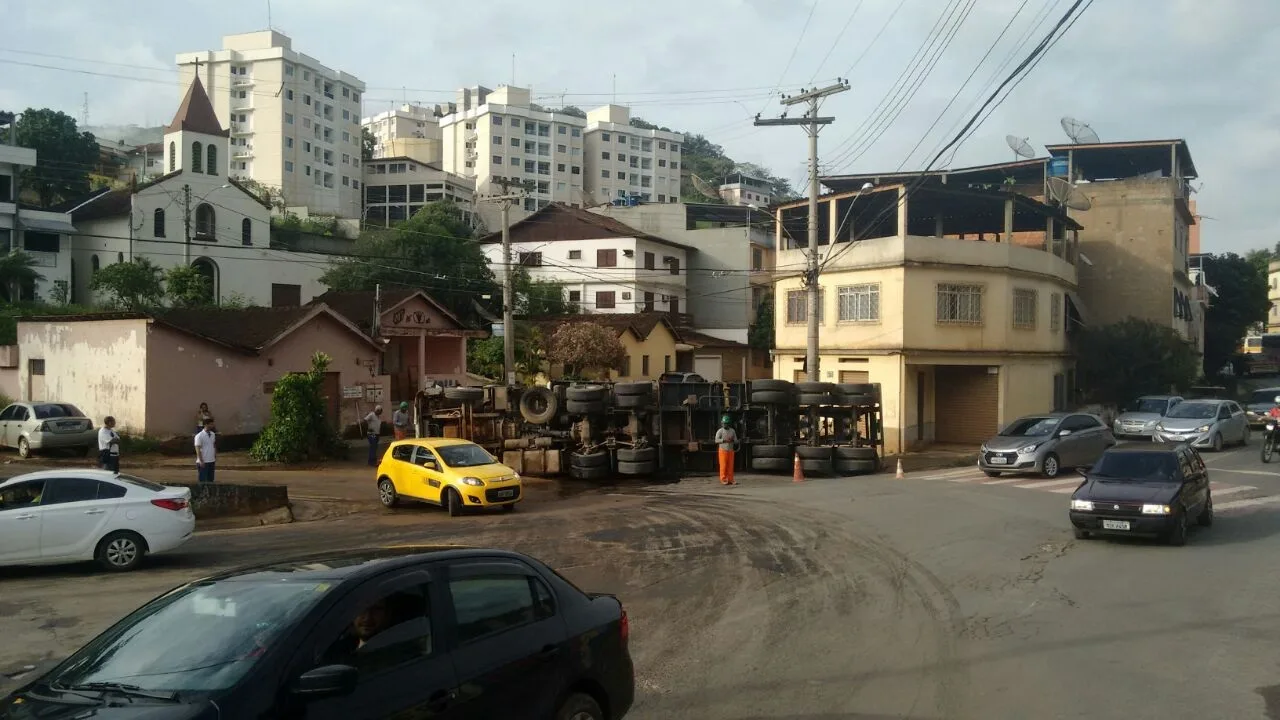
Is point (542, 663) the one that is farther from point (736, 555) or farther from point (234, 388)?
point (234, 388)

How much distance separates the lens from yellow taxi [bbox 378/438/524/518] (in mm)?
19250

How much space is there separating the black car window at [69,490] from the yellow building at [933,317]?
23.1 m

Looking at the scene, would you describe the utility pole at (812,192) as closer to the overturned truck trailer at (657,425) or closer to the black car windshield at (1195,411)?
the overturned truck trailer at (657,425)

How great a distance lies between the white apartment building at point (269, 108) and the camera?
8769cm

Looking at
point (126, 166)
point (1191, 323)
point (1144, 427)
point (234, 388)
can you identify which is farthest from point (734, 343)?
point (126, 166)

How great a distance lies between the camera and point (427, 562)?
509 cm

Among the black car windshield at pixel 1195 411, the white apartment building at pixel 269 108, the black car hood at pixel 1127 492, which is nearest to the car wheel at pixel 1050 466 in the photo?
the black car windshield at pixel 1195 411

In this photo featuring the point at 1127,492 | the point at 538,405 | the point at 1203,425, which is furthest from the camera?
the point at 1203,425

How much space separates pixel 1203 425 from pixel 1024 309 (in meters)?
8.16

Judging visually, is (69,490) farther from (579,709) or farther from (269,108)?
(269,108)

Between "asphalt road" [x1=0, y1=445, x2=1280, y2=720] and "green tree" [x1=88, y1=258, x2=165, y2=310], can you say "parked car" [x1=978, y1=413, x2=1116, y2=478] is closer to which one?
"asphalt road" [x1=0, y1=445, x2=1280, y2=720]

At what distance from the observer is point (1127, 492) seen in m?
14.2

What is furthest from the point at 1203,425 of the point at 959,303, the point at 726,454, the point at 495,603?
the point at 495,603

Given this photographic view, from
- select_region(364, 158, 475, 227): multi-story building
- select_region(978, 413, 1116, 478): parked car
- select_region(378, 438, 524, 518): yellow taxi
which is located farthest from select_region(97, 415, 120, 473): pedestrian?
select_region(364, 158, 475, 227): multi-story building
